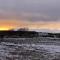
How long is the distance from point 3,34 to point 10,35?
1.18 metres

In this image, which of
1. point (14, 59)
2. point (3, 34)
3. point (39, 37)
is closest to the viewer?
point (14, 59)

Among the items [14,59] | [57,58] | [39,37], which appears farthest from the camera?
[39,37]

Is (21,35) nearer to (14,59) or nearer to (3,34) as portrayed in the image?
(3,34)

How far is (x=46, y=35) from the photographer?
41.3 m

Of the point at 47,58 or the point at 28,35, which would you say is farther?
the point at 28,35

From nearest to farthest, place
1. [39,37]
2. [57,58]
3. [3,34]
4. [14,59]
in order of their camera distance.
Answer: [14,59] → [57,58] → [39,37] → [3,34]

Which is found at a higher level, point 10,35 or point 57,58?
point 10,35

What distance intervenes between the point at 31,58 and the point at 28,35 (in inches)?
983

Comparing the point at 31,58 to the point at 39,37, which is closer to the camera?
the point at 31,58

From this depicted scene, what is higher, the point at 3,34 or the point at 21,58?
the point at 3,34

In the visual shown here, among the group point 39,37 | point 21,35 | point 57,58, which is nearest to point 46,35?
point 39,37

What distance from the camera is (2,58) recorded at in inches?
697

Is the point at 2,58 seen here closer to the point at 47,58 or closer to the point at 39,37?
the point at 47,58

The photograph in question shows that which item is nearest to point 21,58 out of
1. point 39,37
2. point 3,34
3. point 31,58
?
point 31,58
